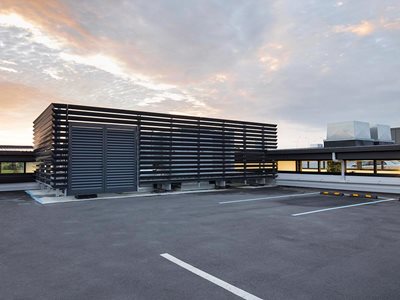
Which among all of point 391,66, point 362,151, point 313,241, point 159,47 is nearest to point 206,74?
point 159,47

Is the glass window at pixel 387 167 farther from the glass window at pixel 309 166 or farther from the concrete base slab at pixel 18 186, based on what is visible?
the concrete base slab at pixel 18 186

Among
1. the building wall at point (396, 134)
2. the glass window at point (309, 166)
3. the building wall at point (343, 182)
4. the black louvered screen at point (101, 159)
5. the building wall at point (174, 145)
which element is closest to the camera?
the building wall at point (174, 145)

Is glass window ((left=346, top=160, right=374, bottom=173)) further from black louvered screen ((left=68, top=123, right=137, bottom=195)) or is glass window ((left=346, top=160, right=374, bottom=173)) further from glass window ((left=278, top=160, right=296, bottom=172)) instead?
black louvered screen ((left=68, top=123, right=137, bottom=195))

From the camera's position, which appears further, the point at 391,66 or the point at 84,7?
the point at 391,66

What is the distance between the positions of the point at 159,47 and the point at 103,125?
187 inches

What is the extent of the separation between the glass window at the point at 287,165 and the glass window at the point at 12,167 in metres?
17.0

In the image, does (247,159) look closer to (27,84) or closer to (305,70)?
(305,70)

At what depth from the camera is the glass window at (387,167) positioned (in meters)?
14.4

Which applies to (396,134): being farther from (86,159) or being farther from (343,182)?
(86,159)

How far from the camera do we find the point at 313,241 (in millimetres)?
5473

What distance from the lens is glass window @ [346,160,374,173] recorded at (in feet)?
49.8

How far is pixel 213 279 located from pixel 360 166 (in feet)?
49.4

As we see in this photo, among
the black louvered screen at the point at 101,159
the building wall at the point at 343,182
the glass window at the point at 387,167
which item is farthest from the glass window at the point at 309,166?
the black louvered screen at the point at 101,159

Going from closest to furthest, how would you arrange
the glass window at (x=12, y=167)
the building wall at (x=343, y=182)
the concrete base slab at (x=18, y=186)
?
the building wall at (x=343, y=182) → the concrete base slab at (x=18, y=186) → the glass window at (x=12, y=167)
